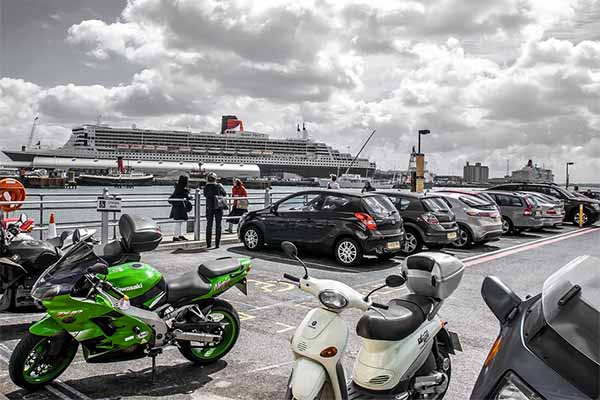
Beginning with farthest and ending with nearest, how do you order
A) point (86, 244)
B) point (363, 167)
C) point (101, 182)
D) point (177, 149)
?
1. point (363, 167)
2. point (177, 149)
3. point (101, 182)
4. point (86, 244)

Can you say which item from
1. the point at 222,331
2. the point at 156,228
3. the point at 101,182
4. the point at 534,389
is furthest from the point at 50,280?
the point at 101,182

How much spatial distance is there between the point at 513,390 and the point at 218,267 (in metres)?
2.87

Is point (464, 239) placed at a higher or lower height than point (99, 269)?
lower

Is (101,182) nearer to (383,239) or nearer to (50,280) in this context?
(383,239)

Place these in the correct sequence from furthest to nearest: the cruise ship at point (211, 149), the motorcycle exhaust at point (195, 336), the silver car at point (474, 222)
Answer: the cruise ship at point (211, 149) → the silver car at point (474, 222) → the motorcycle exhaust at point (195, 336)

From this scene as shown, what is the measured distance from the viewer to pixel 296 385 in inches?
103

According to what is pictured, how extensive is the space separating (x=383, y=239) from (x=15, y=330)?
5986 mm

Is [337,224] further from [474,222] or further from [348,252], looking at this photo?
[474,222]

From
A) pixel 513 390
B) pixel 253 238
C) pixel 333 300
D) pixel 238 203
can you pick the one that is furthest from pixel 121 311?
pixel 238 203

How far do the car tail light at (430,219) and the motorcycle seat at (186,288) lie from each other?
24.3ft

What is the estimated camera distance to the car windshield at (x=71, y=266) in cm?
350

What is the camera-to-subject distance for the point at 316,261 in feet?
30.4

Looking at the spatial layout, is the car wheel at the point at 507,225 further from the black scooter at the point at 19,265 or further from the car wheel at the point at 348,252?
the black scooter at the point at 19,265

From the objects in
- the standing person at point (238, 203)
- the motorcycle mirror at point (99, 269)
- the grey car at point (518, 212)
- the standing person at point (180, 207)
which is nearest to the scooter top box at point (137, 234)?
the motorcycle mirror at point (99, 269)
